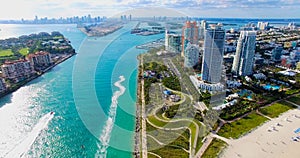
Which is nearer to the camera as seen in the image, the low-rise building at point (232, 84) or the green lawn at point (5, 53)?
the low-rise building at point (232, 84)

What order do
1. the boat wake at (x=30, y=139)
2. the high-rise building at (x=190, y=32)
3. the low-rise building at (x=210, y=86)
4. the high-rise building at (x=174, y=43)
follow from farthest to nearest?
the high-rise building at (x=190, y=32)
the high-rise building at (x=174, y=43)
the low-rise building at (x=210, y=86)
the boat wake at (x=30, y=139)

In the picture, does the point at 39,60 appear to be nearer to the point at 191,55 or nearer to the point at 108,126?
the point at 108,126

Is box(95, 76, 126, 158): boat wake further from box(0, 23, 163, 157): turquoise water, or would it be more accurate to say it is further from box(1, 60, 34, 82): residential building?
box(1, 60, 34, 82): residential building

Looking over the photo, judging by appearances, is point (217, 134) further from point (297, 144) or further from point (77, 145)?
point (77, 145)

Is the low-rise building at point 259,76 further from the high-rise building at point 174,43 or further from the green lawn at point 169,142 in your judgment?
the green lawn at point 169,142

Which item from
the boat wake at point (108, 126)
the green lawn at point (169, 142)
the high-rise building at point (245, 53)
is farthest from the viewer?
the high-rise building at point (245, 53)

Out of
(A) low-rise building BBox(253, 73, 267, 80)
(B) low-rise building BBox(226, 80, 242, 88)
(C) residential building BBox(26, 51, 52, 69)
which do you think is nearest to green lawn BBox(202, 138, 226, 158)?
(B) low-rise building BBox(226, 80, 242, 88)

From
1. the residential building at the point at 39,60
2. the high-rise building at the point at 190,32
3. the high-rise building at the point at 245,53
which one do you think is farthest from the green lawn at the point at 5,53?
the high-rise building at the point at 245,53
